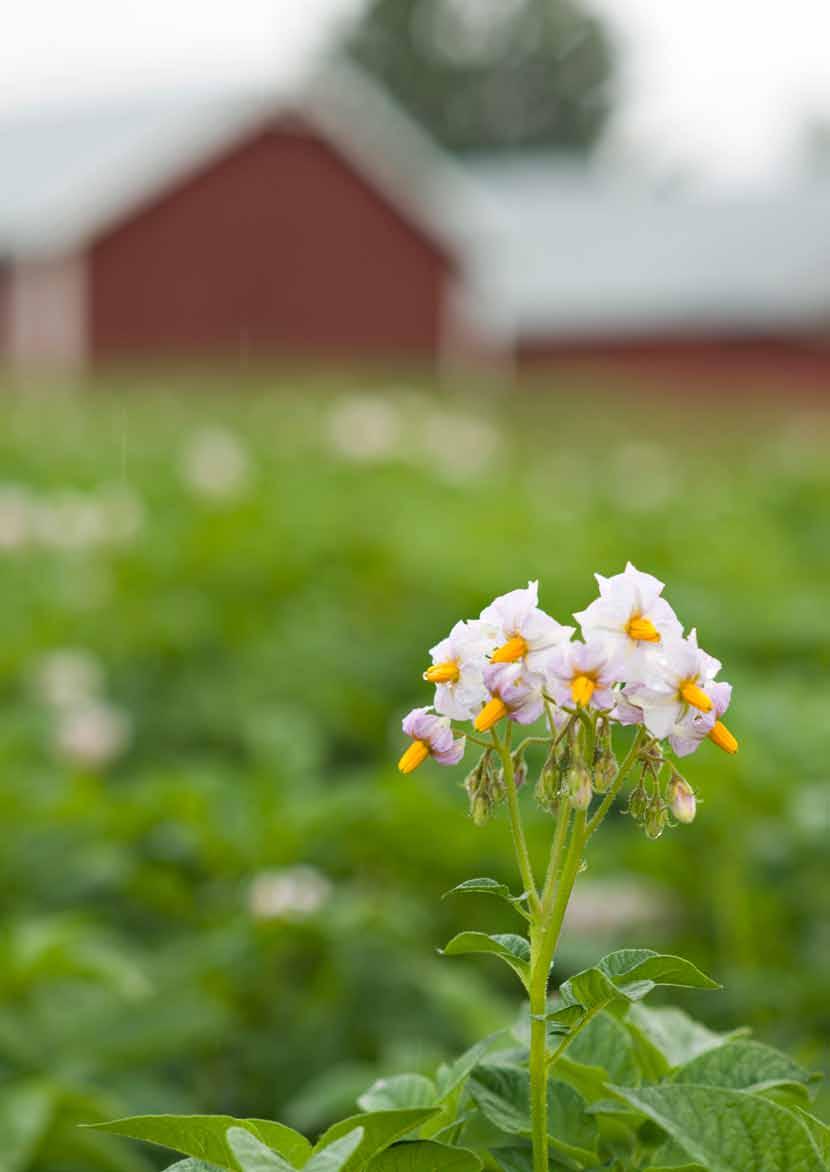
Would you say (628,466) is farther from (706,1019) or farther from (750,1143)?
(750,1143)

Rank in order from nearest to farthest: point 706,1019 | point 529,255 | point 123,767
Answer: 1. point 706,1019
2. point 123,767
3. point 529,255

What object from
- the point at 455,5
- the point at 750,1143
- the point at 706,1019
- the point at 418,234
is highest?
the point at 455,5

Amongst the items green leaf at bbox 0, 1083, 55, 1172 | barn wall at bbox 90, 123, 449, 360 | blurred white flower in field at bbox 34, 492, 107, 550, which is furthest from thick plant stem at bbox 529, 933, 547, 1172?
barn wall at bbox 90, 123, 449, 360

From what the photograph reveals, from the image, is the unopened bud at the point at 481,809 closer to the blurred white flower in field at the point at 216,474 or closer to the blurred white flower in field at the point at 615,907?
the blurred white flower in field at the point at 615,907

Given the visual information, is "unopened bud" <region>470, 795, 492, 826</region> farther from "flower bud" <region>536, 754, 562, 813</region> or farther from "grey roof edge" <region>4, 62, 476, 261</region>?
"grey roof edge" <region>4, 62, 476, 261</region>

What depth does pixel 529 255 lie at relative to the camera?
1501 inches

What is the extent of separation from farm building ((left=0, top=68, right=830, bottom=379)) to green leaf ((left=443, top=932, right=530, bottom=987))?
54.2 ft

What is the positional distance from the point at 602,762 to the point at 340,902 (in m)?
1.92

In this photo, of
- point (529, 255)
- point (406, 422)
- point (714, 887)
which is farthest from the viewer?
point (529, 255)

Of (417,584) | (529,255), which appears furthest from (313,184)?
(417,584)

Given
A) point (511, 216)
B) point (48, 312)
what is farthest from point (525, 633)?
point (511, 216)

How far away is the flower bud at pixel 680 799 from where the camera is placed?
1152 millimetres

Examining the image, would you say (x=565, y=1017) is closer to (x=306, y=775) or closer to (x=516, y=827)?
(x=516, y=827)

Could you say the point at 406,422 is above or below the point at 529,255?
below
